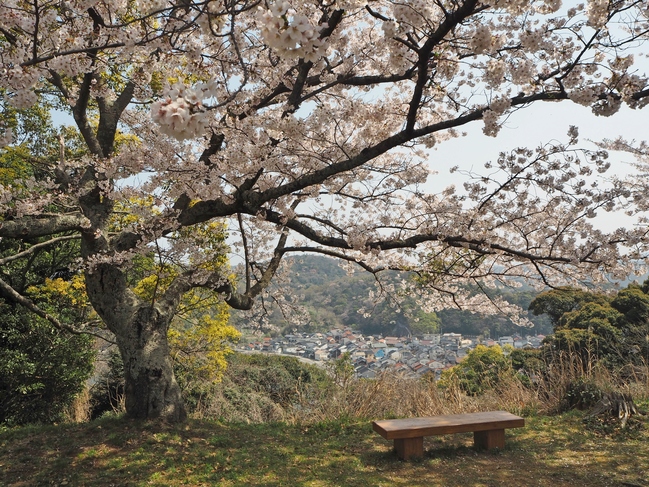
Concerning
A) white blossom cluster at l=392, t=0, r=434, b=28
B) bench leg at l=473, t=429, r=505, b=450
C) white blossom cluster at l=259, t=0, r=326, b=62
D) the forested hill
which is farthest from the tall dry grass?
the forested hill

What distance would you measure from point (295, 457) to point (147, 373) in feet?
5.40

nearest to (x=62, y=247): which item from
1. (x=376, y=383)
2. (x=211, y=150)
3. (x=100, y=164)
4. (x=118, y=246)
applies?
(x=118, y=246)

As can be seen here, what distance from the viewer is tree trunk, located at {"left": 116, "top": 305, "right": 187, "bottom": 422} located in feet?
14.1

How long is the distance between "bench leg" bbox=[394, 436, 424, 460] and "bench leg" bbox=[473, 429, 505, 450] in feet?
2.20

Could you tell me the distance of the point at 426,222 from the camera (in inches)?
181

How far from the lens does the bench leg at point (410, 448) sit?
152 inches

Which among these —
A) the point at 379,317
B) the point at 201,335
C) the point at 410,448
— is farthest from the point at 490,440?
the point at 379,317

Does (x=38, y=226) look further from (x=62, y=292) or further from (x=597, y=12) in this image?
(x=597, y=12)

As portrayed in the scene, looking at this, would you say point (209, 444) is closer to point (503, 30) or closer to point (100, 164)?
point (100, 164)

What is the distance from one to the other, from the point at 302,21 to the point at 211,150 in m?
3.07

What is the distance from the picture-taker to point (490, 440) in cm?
413

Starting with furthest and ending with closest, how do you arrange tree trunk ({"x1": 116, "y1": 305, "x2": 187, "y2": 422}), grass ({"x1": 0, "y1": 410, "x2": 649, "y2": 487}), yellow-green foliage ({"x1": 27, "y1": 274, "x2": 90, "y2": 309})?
yellow-green foliage ({"x1": 27, "y1": 274, "x2": 90, "y2": 309})
tree trunk ({"x1": 116, "y1": 305, "x2": 187, "y2": 422})
grass ({"x1": 0, "y1": 410, "x2": 649, "y2": 487})

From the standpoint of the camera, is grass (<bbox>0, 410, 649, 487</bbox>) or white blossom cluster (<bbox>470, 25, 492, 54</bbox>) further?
grass (<bbox>0, 410, 649, 487</bbox>)

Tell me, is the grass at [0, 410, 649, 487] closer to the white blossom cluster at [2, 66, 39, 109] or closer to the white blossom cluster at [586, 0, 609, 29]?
the white blossom cluster at [2, 66, 39, 109]
